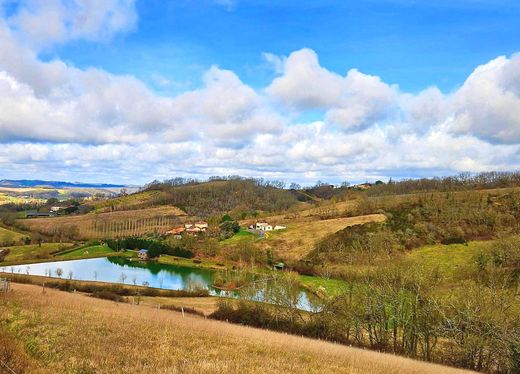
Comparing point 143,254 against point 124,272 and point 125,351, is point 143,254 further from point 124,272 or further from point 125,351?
point 125,351

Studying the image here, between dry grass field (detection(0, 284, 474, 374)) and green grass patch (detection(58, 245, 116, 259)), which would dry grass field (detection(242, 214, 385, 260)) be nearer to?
green grass patch (detection(58, 245, 116, 259))

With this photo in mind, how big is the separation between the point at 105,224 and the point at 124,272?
264ft

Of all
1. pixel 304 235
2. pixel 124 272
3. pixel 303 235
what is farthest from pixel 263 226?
A: pixel 124 272

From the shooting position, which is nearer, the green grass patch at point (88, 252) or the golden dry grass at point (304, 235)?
the golden dry grass at point (304, 235)

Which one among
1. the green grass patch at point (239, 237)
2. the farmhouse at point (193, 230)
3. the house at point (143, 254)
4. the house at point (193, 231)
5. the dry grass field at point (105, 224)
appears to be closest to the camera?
the house at point (143, 254)

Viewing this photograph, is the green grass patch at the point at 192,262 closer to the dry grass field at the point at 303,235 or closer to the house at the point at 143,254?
the house at the point at 143,254

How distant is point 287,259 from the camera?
105 meters

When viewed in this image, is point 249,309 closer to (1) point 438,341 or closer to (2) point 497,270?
(1) point 438,341

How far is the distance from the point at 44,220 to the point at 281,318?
166826 mm

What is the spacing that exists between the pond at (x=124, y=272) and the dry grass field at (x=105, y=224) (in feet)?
156

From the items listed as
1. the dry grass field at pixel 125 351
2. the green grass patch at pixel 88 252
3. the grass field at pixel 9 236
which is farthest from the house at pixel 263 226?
the dry grass field at pixel 125 351

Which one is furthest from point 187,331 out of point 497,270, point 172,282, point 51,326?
point 172,282

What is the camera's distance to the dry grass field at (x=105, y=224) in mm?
159750

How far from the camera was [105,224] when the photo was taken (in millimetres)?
174750
